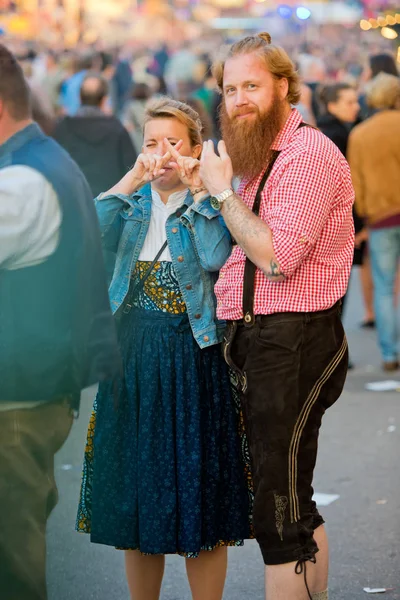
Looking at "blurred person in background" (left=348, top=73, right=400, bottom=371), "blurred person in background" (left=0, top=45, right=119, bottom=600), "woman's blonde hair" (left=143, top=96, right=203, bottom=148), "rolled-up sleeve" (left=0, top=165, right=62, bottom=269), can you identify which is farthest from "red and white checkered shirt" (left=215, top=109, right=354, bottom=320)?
"blurred person in background" (left=348, top=73, right=400, bottom=371)

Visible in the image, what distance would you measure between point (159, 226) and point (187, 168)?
0.97ft

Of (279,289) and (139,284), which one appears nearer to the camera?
(279,289)

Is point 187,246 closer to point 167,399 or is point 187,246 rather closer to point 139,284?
point 139,284

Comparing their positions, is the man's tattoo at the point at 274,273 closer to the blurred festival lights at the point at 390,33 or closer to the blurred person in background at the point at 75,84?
the blurred person in background at the point at 75,84

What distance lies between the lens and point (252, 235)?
3.75m

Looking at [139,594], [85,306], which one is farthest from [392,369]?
[85,306]

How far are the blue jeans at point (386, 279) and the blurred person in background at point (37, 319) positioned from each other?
5632 mm

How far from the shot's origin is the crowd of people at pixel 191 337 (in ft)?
11.5

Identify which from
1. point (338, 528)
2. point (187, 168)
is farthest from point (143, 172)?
point (338, 528)

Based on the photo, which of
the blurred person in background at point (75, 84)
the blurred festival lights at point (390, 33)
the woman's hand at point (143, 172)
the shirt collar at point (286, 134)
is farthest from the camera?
the blurred festival lights at point (390, 33)

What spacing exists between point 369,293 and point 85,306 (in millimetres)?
7231

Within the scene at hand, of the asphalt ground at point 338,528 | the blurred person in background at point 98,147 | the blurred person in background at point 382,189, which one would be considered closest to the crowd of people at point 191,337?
the asphalt ground at point 338,528

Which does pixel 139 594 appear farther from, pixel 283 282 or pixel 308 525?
pixel 283 282

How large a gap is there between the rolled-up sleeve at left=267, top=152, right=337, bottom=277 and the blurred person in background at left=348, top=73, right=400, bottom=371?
521 centimetres
